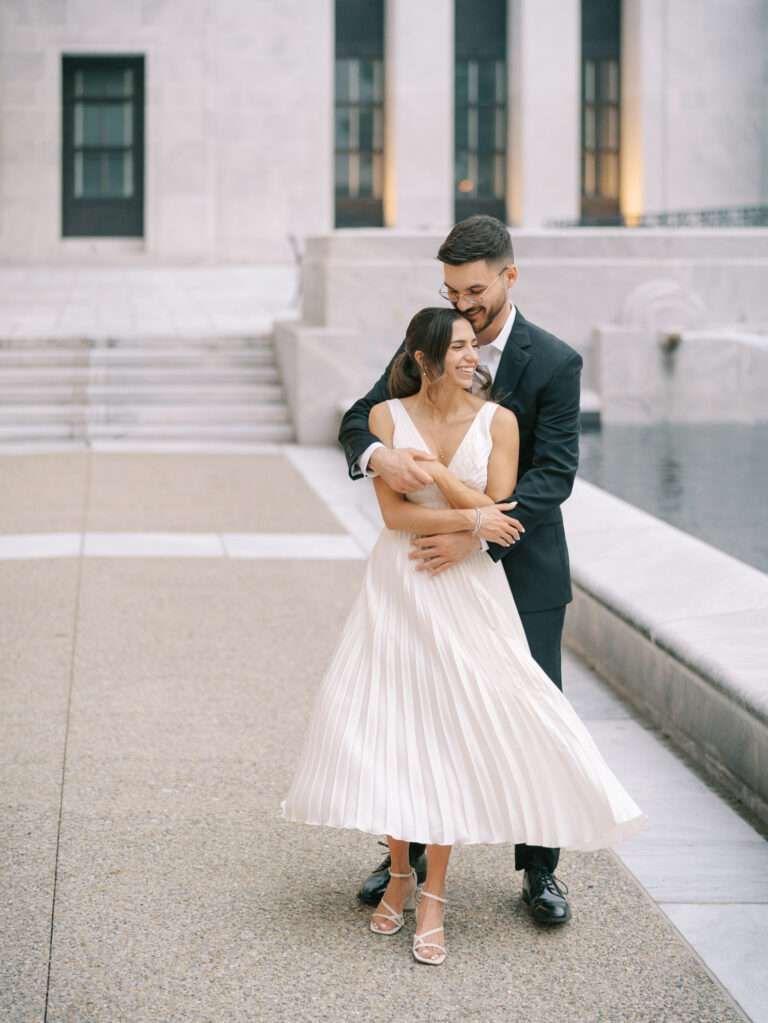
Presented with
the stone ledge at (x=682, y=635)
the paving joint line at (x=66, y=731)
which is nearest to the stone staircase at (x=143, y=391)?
the paving joint line at (x=66, y=731)

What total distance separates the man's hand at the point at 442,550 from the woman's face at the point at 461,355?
40cm

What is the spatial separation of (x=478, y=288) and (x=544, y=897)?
1.65 meters

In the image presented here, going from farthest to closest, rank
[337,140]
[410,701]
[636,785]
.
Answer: [337,140], [636,785], [410,701]

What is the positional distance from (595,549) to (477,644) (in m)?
3.93

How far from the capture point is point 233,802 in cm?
529

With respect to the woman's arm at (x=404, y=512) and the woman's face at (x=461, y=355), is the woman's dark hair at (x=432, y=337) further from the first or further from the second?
the woman's arm at (x=404, y=512)

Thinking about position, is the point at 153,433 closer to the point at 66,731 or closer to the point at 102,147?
the point at 66,731

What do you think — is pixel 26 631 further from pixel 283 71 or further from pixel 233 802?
pixel 283 71

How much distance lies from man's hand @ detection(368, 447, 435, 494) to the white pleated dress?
64 mm

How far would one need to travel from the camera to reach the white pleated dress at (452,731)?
3.93m

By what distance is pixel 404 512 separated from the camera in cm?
408

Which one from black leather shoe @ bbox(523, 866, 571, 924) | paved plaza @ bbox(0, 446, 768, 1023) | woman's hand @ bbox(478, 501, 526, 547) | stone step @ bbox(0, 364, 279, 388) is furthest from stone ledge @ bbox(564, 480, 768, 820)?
stone step @ bbox(0, 364, 279, 388)

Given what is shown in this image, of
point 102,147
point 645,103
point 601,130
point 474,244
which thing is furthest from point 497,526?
point 601,130

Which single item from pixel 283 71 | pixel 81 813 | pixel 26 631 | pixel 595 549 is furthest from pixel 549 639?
pixel 283 71
